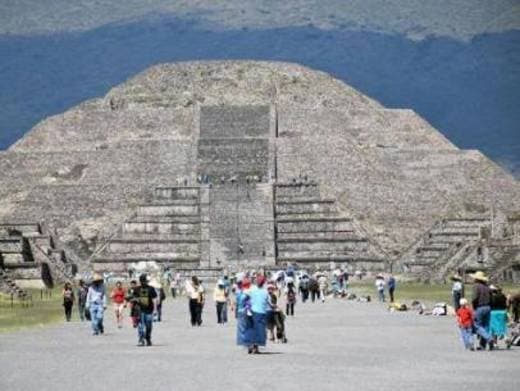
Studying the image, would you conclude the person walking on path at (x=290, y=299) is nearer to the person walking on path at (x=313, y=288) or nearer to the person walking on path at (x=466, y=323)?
the person walking on path at (x=313, y=288)

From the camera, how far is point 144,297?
33.7 m

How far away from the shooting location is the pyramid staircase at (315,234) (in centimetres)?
7731

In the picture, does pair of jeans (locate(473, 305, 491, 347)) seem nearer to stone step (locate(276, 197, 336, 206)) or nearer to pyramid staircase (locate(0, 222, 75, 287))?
pyramid staircase (locate(0, 222, 75, 287))

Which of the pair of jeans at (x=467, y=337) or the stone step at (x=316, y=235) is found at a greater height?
the stone step at (x=316, y=235)

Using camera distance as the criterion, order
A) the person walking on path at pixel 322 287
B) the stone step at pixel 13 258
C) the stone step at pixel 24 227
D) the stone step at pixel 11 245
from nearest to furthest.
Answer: the person walking on path at pixel 322 287, the stone step at pixel 13 258, the stone step at pixel 11 245, the stone step at pixel 24 227

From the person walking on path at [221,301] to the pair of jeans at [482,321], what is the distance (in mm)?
11347

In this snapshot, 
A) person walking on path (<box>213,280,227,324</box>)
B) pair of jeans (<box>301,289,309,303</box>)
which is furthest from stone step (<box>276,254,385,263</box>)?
person walking on path (<box>213,280,227,324</box>)

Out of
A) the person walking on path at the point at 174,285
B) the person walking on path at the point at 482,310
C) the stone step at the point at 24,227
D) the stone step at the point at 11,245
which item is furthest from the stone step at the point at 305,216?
the person walking on path at the point at 482,310

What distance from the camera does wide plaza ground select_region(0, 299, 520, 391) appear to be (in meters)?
24.6

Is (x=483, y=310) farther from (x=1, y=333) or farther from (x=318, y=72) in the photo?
(x=318, y=72)

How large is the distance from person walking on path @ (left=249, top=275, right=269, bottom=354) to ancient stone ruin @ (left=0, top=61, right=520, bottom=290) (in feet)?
114

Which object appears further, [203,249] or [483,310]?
[203,249]

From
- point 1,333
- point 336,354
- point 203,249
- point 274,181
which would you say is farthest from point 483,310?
point 274,181

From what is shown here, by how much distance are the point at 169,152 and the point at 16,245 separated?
1662cm
